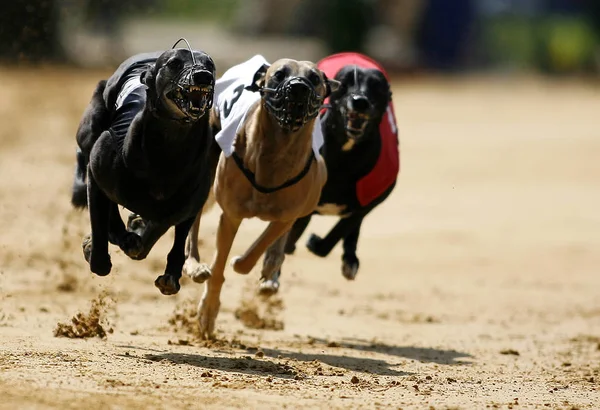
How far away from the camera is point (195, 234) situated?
689cm

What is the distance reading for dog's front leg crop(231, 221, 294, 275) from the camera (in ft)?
21.3

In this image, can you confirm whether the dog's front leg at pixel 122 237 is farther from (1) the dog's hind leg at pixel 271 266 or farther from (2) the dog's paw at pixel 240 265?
(1) the dog's hind leg at pixel 271 266

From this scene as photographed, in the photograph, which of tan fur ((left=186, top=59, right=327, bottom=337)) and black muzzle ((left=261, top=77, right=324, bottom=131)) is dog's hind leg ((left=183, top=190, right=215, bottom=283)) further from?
black muzzle ((left=261, top=77, right=324, bottom=131))

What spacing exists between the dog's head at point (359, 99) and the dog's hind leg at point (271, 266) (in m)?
0.72

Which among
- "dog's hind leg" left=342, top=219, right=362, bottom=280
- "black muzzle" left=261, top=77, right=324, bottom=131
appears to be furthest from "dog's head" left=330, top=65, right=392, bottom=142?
"black muzzle" left=261, top=77, right=324, bottom=131

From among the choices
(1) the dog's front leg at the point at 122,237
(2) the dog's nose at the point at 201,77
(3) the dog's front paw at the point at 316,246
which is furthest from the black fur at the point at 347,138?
(2) the dog's nose at the point at 201,77

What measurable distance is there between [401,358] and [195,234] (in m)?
1.29

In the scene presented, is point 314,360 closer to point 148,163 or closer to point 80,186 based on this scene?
point 148,163

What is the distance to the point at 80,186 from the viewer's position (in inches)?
263

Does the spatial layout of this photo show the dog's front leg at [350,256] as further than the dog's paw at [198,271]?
Yes

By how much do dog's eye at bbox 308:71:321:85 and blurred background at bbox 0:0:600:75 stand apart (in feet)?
61.7

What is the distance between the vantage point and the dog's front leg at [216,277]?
660 cm

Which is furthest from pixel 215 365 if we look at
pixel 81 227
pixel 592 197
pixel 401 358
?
pixel 592 197

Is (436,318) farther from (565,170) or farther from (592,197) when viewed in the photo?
(565,170)
